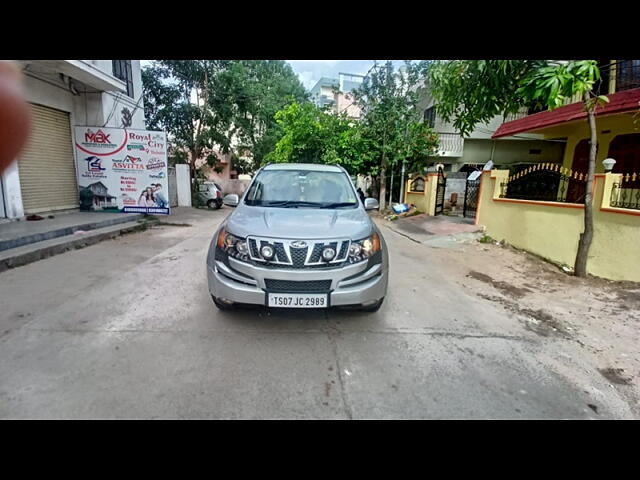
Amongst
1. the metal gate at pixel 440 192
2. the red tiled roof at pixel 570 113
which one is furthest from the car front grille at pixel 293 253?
the metal gate at pixel 440 192

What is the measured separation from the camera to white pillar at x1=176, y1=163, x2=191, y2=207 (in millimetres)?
15875

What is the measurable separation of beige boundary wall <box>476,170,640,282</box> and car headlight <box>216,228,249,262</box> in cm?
552

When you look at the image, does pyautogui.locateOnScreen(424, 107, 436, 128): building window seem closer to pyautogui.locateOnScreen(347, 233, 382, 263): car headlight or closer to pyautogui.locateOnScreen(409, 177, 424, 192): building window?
pyautogui.locateOnScreen(409, 177, 424, 192): building window

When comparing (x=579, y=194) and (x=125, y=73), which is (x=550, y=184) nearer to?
(x=579, y=194)

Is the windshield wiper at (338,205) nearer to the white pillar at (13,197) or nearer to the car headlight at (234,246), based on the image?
the car headlight at (234,246)

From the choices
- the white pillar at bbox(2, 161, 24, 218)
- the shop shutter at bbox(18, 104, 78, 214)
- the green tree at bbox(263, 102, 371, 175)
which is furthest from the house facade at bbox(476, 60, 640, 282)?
the shop shutter at bbox(18, 104, 78, 214)
